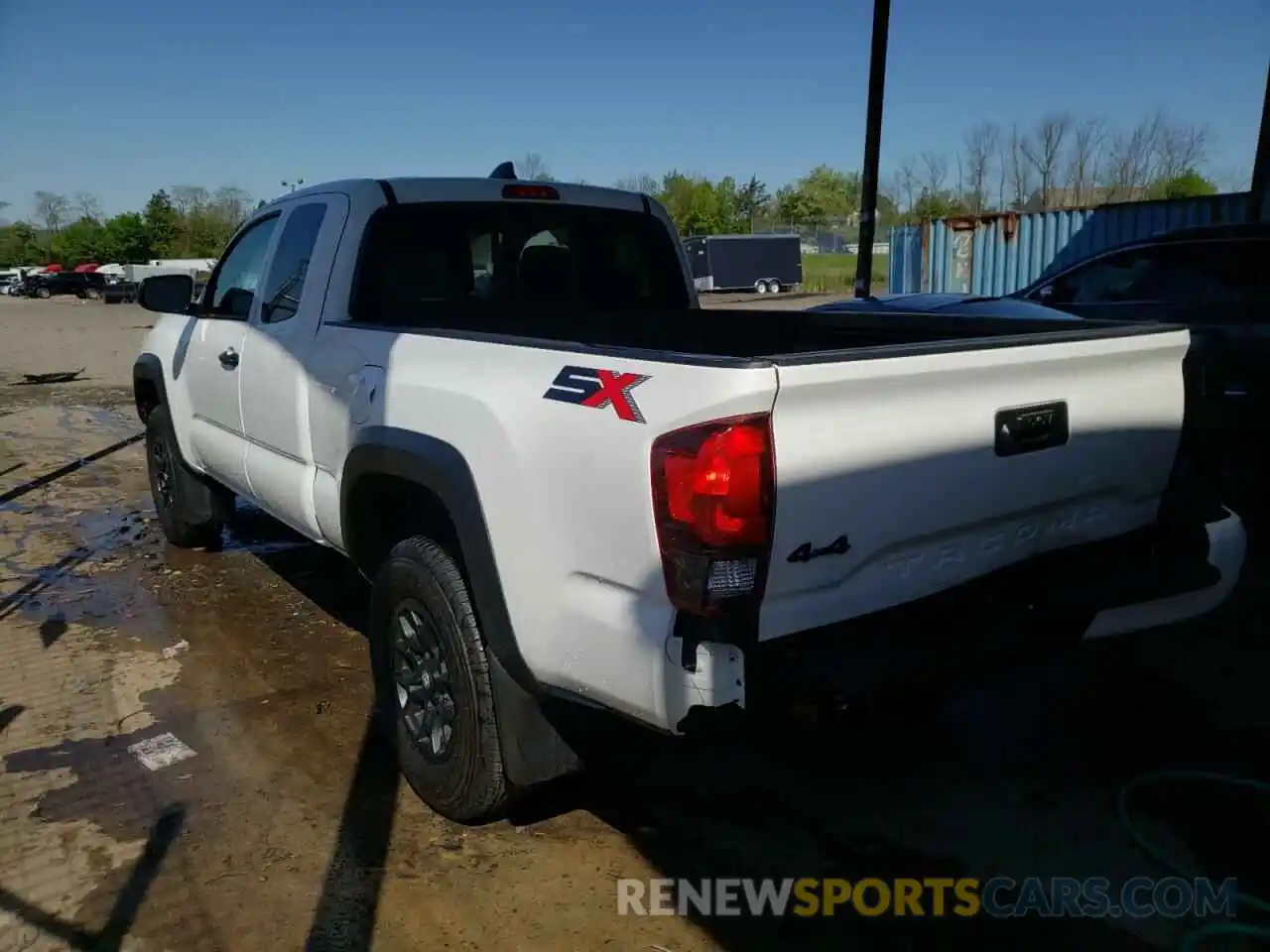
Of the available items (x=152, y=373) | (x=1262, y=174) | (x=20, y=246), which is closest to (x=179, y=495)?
(x=152, y=373)

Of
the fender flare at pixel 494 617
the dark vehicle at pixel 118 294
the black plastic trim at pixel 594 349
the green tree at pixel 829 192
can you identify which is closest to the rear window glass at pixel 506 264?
the black plastic trim at pixel 594 349

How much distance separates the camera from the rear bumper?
3.09m

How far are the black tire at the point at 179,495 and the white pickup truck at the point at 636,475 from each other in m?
1.62

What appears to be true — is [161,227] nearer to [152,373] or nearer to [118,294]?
[118,294]

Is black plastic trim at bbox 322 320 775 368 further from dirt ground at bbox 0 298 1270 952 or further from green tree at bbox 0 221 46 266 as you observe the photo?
green tree at bbox 0 221 46 266

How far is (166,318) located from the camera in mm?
6047

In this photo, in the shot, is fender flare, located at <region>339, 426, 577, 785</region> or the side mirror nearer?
fender flare, located at <region>339, 426, 577, 785</region>

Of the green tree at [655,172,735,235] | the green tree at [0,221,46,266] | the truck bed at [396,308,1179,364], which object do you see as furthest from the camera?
the green tree at [0,221,46,266]

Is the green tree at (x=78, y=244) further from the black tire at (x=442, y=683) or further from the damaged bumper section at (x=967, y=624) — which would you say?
the damaged bumper section at (x=967, y=624)

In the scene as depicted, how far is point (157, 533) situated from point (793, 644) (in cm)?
567

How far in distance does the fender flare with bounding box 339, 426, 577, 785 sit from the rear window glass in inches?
47.4

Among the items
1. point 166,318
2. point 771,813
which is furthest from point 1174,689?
point 166,318

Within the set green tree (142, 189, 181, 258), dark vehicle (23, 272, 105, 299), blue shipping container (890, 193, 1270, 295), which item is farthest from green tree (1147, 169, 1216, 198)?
green tree (142, 189, 181, 258)

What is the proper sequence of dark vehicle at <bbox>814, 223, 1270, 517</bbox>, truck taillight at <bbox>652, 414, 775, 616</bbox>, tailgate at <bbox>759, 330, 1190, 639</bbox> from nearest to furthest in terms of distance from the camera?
1. truck taillight at <bbox>652, 414, 775, 616</bbox>
2. tailgate at <bbox>759, 330, 1190, 639</bbox>
3. dark vehicle at <bbox>814, 223, 1270, 517</bbox>
